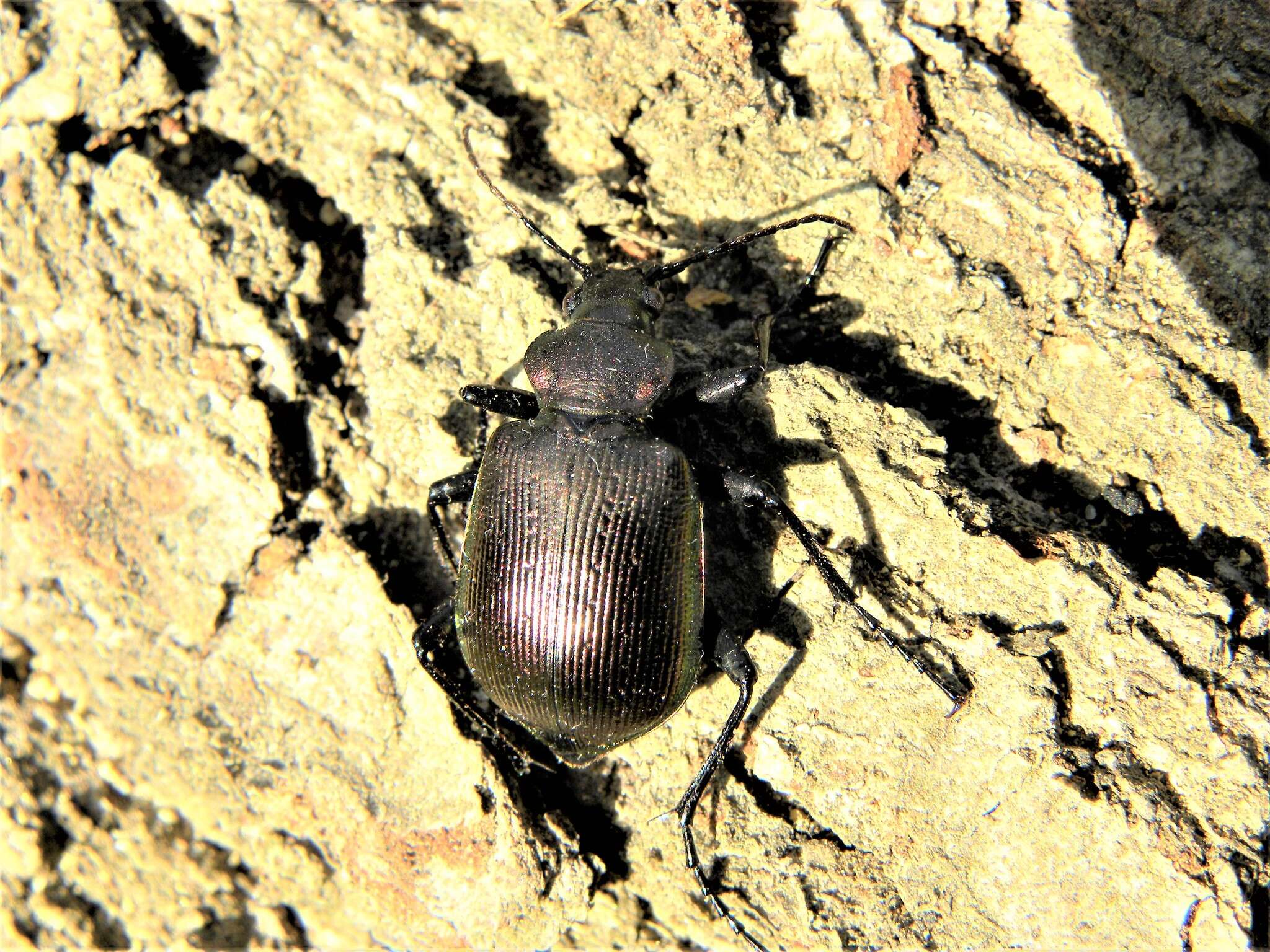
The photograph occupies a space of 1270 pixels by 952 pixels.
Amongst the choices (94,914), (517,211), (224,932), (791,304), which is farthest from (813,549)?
(94,914)

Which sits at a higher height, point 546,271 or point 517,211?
point 517,211

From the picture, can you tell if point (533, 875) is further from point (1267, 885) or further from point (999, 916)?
point (1267, 885)

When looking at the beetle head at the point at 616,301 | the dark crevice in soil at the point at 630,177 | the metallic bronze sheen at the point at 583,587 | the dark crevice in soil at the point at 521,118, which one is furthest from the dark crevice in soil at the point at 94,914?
the dark crevice in soil at the point at 630,177

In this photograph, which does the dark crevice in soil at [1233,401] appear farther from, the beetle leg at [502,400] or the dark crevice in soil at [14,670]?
the dark crevice in soil at [14,670]

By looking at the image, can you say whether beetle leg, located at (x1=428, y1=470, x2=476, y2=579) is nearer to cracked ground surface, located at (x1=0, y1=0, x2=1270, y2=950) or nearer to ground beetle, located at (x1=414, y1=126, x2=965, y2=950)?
ground beetle, located at (x1=414, y1=126, x2=965, y2=950)

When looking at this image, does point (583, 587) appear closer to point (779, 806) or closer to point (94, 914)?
point (779, 806)
